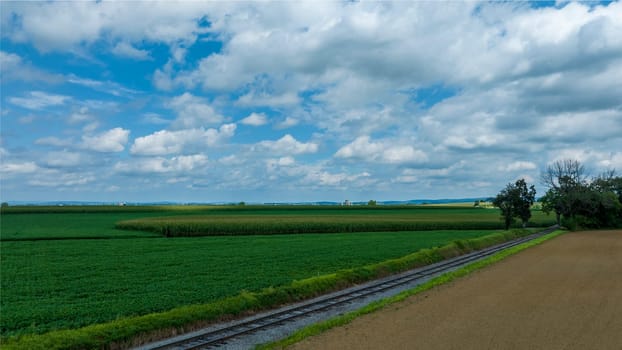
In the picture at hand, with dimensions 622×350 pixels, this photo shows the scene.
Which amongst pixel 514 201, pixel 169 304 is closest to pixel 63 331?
pixel 169 304

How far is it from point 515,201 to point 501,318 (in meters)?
67.0

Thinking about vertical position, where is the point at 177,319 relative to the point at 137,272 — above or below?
below

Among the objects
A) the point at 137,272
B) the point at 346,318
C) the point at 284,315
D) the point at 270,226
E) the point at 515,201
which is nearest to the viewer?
the point at 346,318

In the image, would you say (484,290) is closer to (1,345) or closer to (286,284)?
(286,284)

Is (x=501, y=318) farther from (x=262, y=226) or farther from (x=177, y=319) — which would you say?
(x=262, y=226)

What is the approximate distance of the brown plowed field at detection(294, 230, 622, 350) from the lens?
1300cm

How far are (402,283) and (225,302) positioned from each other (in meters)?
11.9

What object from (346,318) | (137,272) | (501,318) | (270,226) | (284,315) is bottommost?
(284,315)

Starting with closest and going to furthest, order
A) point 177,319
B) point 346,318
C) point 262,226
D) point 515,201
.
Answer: point 177,319, point 346,318, point 262,226, point 515,201

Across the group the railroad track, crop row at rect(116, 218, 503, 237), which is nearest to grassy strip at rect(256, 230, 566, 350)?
the railroad track

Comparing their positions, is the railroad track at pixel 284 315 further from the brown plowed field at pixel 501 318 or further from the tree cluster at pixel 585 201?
the tree cluster at pixel 585 201

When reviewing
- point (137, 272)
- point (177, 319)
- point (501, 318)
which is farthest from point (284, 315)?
point (137, 272)

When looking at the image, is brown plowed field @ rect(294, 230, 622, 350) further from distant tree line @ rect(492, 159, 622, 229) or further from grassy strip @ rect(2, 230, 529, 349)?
distant tree line @ rect(492, 159, 622, 229)

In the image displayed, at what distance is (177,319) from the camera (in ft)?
50.7
